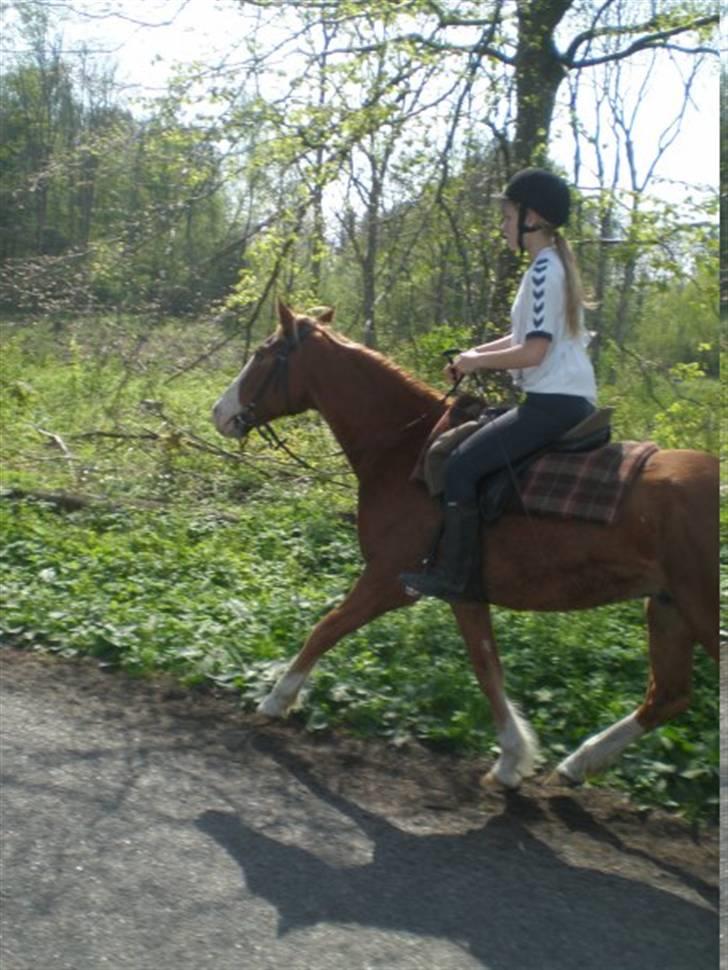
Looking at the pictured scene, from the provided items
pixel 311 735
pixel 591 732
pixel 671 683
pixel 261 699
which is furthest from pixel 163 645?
pixel 671 683

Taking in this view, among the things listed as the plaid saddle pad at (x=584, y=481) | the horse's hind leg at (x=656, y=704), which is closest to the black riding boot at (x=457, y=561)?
the plaid saddle pad at (x=584, y=481)

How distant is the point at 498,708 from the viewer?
4.95m

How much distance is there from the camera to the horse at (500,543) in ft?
14.9

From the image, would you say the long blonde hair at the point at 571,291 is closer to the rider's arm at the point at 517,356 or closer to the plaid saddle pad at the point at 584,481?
the rider's arm at the point at 517,356

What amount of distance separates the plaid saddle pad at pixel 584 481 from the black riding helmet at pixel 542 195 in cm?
87

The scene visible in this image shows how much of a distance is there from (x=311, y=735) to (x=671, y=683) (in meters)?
1.59

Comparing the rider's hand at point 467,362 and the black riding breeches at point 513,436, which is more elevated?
the rider's hand at point 467,362

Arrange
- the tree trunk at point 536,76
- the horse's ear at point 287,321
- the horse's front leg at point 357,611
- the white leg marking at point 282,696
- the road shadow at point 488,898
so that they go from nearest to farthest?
the road shadow at point 488,898 → the horse's front leg at point 357,611 → the white leg marking at point 282,696 → the horse's ear at point 287,321 → the tree trunk at point 536,76

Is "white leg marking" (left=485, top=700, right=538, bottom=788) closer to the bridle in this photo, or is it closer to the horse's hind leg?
the horse's hind leg

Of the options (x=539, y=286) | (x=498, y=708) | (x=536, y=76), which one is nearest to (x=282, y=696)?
(x=498, y=708)

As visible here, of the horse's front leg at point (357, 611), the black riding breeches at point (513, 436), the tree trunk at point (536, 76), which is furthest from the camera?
the tree trunk at point (536, 76)

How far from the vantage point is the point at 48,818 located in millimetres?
4613

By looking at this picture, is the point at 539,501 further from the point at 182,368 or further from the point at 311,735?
the point at 182,368

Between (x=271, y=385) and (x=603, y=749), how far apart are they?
Answer: 7.54ft
